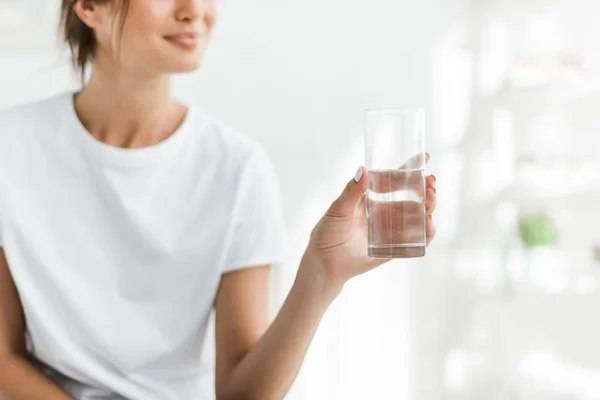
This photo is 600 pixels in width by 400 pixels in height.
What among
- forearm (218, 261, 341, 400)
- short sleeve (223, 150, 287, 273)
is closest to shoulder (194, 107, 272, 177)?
short sleeve (223, 150, 287, 273)

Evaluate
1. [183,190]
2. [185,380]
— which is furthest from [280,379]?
[183,190]

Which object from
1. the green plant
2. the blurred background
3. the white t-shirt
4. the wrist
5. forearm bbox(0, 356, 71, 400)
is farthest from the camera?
the green plant

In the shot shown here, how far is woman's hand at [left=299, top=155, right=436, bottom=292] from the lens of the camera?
3.56 ft

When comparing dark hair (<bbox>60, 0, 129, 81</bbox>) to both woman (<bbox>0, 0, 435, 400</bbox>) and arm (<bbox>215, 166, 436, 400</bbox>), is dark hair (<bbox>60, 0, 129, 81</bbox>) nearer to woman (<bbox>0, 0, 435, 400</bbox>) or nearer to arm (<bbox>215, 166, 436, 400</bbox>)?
woman (<bbox>0, 0, 435, 400</bbox>)

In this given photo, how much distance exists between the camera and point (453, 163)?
258cm

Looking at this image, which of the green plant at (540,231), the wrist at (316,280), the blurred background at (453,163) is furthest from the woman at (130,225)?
the green plant at (540,231)

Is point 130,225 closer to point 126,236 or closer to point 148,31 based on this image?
point 126,236

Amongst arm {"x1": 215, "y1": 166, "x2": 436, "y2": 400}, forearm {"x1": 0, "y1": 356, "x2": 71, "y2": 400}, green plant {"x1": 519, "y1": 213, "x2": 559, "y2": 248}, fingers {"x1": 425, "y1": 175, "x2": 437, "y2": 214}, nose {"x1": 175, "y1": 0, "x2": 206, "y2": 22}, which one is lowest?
green plant {"x1": 519, "y1": 213, "x2": 559, "y2": 248}

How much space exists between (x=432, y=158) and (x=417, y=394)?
74 centimetres

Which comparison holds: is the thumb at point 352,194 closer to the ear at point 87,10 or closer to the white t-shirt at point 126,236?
the white t-shirt at point 126,236

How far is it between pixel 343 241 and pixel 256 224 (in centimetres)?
38

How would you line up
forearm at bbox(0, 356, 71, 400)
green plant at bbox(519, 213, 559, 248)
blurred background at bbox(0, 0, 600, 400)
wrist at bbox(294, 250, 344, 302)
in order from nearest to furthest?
wrist at bbox(294, 250, 344, 302) < forearm at bbox(0, 356, 71, 400) < blurred background at bbox(0, 0, 600, 400) < green plant at bbox(519, 213, 559, 248)

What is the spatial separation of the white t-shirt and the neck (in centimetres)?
3

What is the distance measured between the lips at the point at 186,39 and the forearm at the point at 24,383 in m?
0.60
